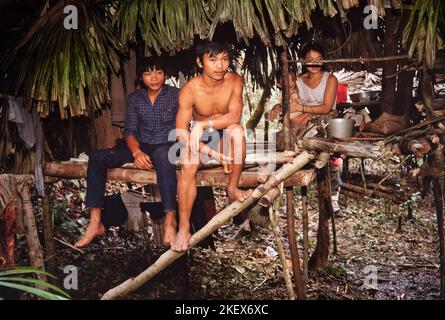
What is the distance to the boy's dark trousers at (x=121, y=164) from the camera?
10.3 feet

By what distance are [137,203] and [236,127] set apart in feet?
4.69

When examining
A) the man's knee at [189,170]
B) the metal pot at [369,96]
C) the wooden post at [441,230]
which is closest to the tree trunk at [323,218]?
the metal pot at [369,96]

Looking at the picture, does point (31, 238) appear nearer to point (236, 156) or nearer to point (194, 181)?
point (194, 181)

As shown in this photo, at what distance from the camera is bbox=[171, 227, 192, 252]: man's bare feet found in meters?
3.13

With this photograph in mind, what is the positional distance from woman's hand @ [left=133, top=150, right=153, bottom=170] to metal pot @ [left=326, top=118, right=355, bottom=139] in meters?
1.39

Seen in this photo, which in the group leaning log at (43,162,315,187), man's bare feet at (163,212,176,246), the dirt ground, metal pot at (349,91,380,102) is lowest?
the dirt ground

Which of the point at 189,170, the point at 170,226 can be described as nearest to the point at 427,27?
the point at 189,170

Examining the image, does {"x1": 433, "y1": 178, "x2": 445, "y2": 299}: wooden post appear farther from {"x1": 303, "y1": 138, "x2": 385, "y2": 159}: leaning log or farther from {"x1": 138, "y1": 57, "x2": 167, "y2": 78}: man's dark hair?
{"x1": 138, "y1": 57, "x2": 167, "y2": 78}: man's dark hair

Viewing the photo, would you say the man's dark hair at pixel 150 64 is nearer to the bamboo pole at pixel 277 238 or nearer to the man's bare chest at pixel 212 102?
the man's bare chest at pixel 212 102

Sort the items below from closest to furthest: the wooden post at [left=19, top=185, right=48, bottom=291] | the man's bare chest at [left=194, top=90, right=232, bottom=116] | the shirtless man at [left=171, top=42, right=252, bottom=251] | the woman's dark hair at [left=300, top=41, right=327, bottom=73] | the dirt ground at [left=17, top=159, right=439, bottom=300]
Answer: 1. the shirtless man at [left=171, top=42, right=252, bottom=251]
2. the man's bare chest at [left=194, top=90, right=232, bottom=116]
3. the wooden post at [left=19, top=185, right=48, bottom=291]
4. the woman's dark hair at [left=300, top=41, right=327, bottom=73]
5. the dirt ground at [left=17, top=159, right=439, bottom=300]

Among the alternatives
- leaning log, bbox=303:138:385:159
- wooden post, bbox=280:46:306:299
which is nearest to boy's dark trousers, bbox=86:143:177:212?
wooden post, bbox=280:46:306:299

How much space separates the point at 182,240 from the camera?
3125 mm
